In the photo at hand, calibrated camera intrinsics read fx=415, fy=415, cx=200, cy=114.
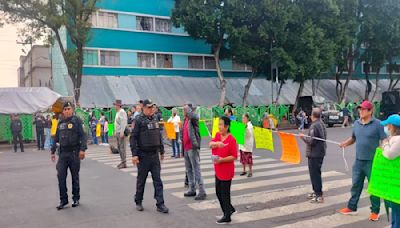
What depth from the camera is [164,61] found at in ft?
117

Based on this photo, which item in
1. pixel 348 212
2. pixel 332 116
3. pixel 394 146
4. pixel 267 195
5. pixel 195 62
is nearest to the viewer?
pixel 394 146

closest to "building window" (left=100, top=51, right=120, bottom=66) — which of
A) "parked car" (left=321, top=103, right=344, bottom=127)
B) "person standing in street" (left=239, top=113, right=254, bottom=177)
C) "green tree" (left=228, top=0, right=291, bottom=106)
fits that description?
"green tree" (left=228, top=0, right=291, bottom=106)

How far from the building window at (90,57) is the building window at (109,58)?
1.58 ft

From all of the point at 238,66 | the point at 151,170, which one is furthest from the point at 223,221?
the point at 238,66

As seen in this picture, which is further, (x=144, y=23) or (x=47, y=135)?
(x=144, y=23)

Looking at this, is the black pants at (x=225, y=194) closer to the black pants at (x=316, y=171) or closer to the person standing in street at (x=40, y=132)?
the black pants at (x=316, y=171)

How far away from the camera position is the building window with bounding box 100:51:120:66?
32.9m

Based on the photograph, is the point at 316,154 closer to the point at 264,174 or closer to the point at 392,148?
the point at 392,148

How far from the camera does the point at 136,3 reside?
34031 mm

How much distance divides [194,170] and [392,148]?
3.93 m

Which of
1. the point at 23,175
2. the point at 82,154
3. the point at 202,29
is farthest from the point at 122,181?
the point at 202,29

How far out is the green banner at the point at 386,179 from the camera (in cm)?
499

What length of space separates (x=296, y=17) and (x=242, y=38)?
15.1 ft

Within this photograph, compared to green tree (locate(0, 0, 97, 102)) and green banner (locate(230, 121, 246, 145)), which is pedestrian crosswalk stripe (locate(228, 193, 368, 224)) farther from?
green tree (locate(0, 0, 97, 102))
